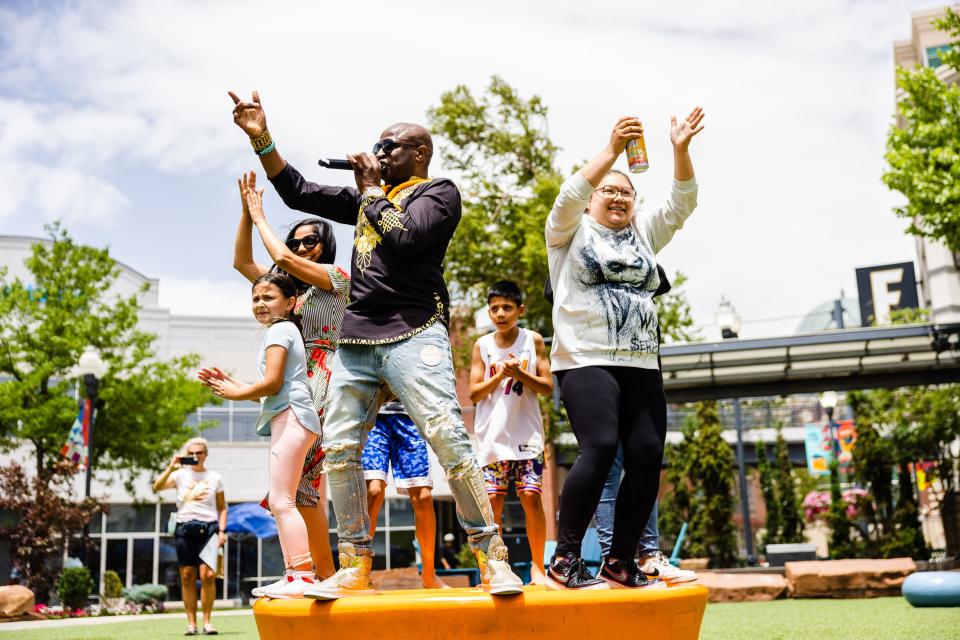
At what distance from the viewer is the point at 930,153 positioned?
15195 millimetres

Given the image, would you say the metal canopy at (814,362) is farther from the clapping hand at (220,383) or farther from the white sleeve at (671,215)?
the clapping hand at (220,383)

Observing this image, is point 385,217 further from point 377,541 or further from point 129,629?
point 377,541

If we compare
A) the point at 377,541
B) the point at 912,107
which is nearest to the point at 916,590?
the point at 912,107

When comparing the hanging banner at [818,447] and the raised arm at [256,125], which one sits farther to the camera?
the hanging banner at [818,447]

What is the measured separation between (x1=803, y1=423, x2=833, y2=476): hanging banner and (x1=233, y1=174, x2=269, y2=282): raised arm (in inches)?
1102

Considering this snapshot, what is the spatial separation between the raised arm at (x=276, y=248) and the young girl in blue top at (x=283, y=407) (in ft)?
1.19

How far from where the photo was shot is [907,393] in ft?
82.9

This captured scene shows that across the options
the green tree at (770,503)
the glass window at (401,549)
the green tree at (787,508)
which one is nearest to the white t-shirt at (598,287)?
the green tree at (787,508)

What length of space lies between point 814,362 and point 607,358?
12.8m

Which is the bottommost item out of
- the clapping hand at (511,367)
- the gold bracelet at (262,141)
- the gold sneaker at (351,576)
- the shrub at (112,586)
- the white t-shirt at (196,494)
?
the shrub at (112,586)

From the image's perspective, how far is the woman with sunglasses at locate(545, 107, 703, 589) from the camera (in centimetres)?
373

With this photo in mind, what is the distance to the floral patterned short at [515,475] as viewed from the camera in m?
5.64

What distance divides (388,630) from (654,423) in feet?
4.68

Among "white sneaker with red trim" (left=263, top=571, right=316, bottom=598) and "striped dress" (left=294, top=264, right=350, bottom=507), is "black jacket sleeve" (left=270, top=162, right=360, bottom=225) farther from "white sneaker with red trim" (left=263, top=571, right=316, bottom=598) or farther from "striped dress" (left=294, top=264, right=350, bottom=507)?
"white sneaker with red trim" (left=263, top=571, right=316, bottom=598)
